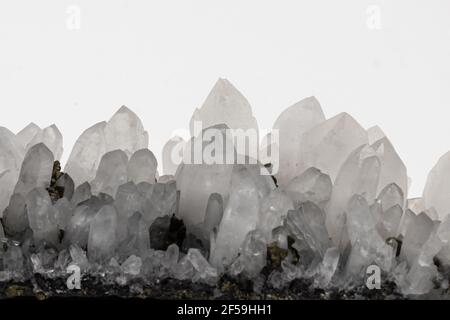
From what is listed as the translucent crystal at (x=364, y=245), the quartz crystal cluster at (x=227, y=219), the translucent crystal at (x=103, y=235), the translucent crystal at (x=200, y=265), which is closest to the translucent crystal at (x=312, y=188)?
the quartz crystal cluster at (x=227, y=219)

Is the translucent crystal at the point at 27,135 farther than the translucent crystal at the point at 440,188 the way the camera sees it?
Yes

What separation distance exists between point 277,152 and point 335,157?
0.41 feet

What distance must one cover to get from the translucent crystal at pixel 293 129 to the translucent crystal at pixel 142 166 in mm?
261

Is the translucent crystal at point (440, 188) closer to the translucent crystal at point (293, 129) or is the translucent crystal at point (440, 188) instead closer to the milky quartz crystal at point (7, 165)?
the translucent crystal at point (293, 129)

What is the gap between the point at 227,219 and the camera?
146 cm

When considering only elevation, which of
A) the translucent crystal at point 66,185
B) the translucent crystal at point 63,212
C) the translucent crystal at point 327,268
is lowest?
the translucent crystal at point 327,268

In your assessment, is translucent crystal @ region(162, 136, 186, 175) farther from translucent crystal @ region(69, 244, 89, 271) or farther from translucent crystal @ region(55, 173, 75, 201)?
translucent crystal @ region(69, 244, 89, 271)

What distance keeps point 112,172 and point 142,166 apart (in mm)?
54

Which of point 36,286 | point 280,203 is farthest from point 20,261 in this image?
point 280,203

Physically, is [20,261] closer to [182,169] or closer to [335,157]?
[182,169]

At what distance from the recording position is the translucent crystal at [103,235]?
1447 millimetres

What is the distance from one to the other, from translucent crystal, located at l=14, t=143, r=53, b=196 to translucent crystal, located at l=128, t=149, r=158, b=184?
0.14 m

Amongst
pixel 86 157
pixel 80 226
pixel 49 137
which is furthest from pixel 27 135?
pixel 80 226

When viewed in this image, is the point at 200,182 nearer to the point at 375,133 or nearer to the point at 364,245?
the point at 364,245
